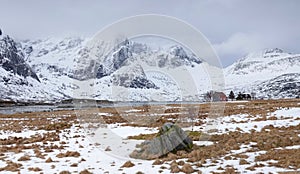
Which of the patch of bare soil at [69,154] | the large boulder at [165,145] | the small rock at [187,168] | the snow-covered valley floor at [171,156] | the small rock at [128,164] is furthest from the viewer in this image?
the patch of bare soil at [69,154]

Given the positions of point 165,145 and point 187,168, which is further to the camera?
point 165,145

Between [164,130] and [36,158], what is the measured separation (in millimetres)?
8569

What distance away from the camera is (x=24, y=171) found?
1694 cm

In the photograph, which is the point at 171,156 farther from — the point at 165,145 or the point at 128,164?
the point at 128,164

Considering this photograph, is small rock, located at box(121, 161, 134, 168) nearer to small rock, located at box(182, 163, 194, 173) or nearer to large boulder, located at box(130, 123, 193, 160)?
large boulder, located at box(130, 123, 193, 160)

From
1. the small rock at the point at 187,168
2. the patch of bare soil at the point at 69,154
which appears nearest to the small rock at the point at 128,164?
the small rock at the point at 187,168

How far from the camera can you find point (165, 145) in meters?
20.6

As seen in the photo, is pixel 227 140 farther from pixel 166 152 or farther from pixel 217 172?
pixel 217 172

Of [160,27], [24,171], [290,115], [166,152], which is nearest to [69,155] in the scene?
[24,171]

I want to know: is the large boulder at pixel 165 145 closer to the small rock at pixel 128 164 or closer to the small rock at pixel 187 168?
the small rock at pixel 128 164

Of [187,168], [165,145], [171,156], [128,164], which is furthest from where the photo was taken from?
[165,145]

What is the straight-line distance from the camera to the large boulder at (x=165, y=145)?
792 inches

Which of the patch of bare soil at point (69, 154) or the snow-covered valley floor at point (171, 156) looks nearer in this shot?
the snow-covered valley floor at point (171, 156)

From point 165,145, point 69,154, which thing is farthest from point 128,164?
point 69,154
